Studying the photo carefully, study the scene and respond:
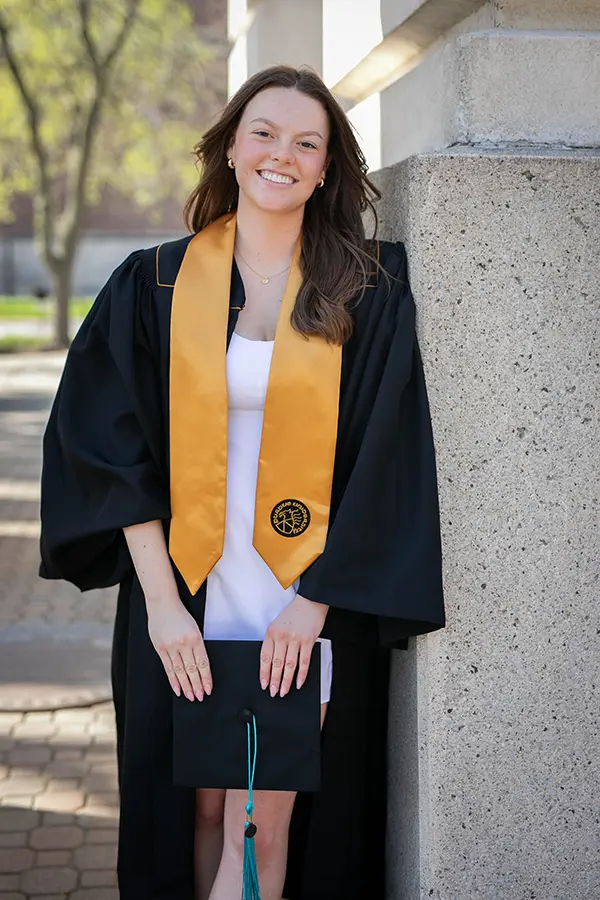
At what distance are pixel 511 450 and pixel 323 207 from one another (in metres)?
0.74

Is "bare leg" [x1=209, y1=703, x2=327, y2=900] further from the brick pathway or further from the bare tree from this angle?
the bare tree

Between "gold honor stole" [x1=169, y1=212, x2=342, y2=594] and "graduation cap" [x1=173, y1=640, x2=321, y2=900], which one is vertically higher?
"gold honor stole" [x1=169, y1=212, x2=342, y2=594]

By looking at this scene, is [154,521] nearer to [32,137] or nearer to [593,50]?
[593,50]

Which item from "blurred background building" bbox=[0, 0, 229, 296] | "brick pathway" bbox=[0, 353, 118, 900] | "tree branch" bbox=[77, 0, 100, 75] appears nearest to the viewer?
"brick pathway" bbox=[0, 353, 118, 900]

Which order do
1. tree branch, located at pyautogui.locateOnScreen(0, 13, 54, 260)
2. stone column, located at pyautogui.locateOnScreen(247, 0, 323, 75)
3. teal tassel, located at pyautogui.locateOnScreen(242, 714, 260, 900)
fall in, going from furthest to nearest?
1. tree branch, located at pyautogui.locateOnScreen(0, 13, 54, 260)
2. stone column, located at pyautogui.locateOnScreen(247, 0, 323, 75)
3. teal tassel, located at pyautogui.locateOnScreen(242, 714, 260, 900)

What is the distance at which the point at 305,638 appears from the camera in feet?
8.50

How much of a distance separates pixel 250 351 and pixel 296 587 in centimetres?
55

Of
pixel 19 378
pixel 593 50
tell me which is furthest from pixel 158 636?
pixel 19 378

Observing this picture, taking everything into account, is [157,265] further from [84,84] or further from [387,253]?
[84,84]

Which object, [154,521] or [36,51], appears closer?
[154,521]

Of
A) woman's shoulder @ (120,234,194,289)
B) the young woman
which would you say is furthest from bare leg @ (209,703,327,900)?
woman's shoulder @ (120,234,194,289)

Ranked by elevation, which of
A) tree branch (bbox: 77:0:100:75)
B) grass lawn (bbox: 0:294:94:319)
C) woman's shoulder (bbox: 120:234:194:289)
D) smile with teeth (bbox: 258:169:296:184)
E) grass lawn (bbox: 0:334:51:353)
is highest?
tree branch (bbox: 77:0:100:75)

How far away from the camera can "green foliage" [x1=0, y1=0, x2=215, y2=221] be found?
68.3ft

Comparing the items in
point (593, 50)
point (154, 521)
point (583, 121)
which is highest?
point (593, 50)
